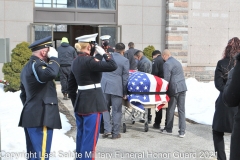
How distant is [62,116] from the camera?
10.3 metres

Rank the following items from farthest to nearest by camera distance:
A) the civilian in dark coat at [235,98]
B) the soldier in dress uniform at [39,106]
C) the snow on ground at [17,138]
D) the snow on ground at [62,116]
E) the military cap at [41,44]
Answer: the snow on ground at [62,116], the snow on ground at [17,138], the military cap at [41,44], the soldier in dress uniform at [39,106], the civilian in dark coat at [235,98]

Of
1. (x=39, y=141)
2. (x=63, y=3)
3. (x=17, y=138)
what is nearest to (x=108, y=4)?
(x=63, y=3)

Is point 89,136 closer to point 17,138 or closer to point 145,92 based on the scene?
point 17,138

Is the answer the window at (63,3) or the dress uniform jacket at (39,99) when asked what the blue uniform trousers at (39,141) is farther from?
the window at (63,3)

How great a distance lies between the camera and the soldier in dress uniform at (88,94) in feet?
18.8

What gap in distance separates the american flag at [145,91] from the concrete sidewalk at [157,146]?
27.1 inches

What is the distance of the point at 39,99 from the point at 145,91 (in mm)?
3781

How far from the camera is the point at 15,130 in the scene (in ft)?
26.6

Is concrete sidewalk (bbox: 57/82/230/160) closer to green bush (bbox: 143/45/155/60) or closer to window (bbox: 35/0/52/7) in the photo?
green bush (bbox: 143/45/155/60)

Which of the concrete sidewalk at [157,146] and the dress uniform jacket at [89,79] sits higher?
the dress uniform jacket at [89,79]

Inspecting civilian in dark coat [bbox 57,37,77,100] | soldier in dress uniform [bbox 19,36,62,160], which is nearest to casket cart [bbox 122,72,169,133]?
soldier in dress uniform [bbox 19,36,62,160]

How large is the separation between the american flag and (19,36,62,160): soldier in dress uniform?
345cm

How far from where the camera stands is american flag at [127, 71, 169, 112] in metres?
8.55

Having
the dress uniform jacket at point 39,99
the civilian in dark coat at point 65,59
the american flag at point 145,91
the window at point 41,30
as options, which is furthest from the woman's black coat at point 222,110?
the window at point 41,30
